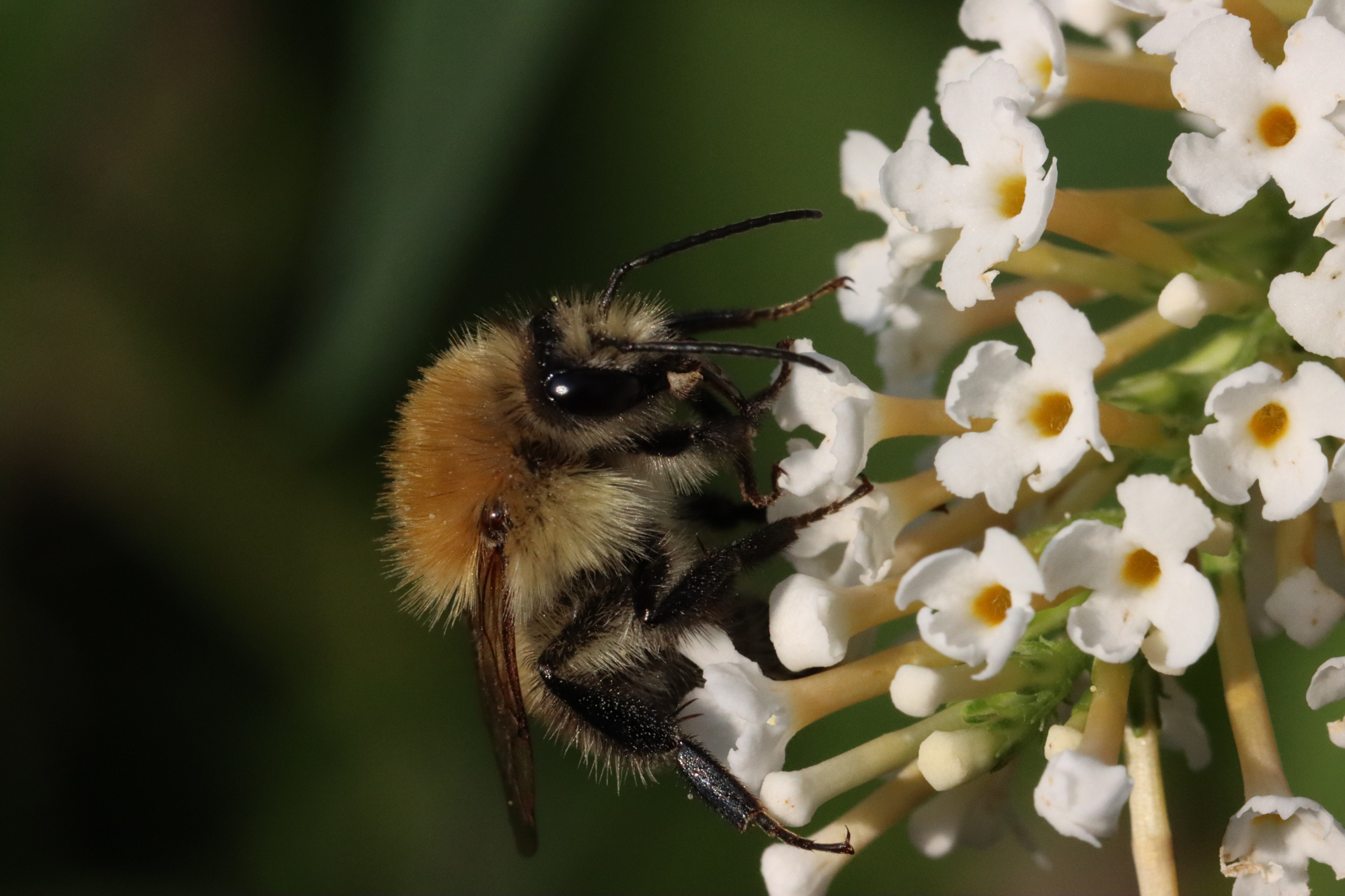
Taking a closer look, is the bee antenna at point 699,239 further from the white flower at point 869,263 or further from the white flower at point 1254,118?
the white flower at point 1254,118

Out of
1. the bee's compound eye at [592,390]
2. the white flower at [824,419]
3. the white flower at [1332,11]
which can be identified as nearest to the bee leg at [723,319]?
the bee's compound eye at [592,390]

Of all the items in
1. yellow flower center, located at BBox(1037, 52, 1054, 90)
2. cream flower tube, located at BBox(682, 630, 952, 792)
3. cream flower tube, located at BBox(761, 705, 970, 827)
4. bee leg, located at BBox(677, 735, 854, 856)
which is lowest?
bee leg, located at BBox(677, 735, 854, 856)

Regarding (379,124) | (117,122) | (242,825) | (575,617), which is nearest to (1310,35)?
(575,617)

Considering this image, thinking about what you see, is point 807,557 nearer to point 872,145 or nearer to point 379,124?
point 872,145

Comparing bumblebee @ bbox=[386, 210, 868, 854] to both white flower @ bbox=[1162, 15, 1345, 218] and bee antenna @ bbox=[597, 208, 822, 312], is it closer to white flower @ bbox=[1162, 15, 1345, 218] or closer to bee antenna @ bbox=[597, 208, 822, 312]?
bee antenna @ bbox=[597, 208, 822, 312]

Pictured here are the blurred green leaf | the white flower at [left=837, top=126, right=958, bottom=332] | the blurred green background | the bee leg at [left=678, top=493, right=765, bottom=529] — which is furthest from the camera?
the blurred green background

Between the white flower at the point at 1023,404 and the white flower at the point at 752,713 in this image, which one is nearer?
the white flower at the point at 1023,404

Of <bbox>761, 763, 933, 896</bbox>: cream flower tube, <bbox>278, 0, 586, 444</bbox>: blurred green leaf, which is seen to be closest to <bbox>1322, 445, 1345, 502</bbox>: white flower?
<bbox>761, 763, 933, 896</bbox>: cream flower tube

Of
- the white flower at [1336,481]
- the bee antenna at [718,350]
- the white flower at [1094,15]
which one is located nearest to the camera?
the white flower at [1336,481]

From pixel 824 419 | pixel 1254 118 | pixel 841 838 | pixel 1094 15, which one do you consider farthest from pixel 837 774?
pixel 1094 15
